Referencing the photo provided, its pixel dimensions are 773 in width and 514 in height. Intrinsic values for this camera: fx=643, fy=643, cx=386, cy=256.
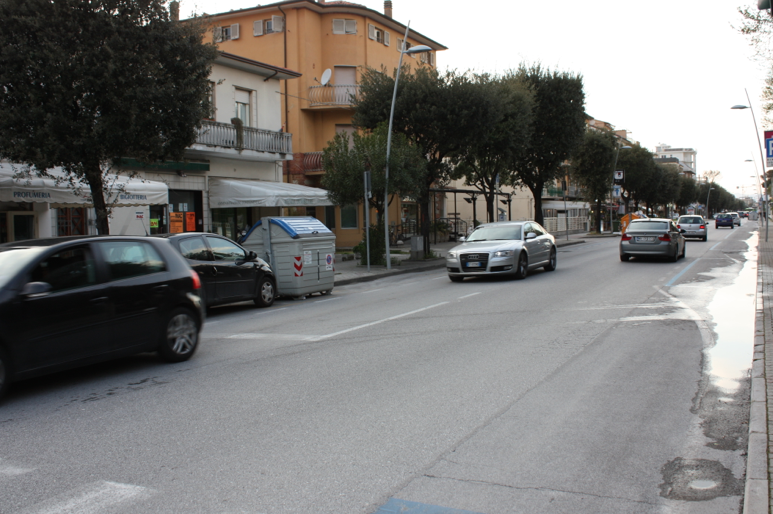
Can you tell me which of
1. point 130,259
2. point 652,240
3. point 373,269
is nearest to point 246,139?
point 373,269

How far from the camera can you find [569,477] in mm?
3979

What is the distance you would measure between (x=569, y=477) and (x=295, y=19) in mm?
31849

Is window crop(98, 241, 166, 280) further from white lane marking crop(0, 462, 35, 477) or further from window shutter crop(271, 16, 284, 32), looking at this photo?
window shutter crop(271, 16, 284, 32)

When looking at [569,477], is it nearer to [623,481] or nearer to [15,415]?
[623,481]

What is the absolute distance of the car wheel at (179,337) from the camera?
7.30 m

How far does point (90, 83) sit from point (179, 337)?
7354mm

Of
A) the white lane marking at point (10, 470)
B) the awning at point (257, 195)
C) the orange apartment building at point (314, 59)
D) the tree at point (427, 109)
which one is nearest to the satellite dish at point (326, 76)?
the orange apartment building at point (314, 59)

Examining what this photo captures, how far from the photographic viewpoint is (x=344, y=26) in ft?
110

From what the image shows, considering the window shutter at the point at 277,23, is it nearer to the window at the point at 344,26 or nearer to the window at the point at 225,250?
the window at the point at 344,26

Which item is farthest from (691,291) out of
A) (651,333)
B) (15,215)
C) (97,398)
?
(15,215)

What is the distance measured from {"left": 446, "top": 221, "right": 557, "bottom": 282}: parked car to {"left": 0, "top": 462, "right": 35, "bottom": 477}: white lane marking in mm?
12961

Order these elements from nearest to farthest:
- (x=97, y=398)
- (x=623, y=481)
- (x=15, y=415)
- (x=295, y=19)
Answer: (x=623, y=481) → (x=15, y=415) → (x=97, y=398) → (x=295, y=19)

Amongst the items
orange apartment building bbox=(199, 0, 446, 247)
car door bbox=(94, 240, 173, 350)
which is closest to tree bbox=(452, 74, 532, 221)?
orange apartment building bbox=(199, 0, 446, 247)

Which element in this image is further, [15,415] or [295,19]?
[295,19]
